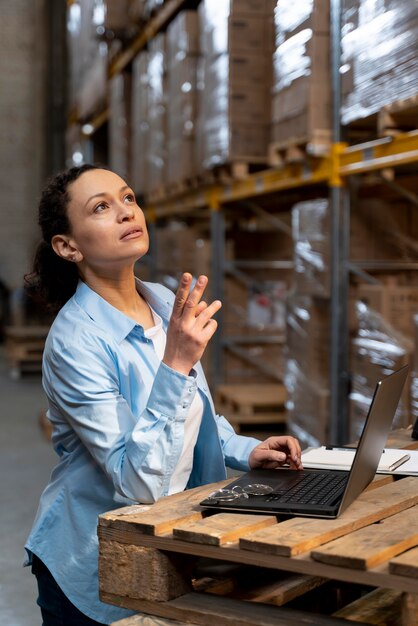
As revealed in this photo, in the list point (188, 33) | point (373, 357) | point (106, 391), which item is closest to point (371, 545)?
point (106, 391)

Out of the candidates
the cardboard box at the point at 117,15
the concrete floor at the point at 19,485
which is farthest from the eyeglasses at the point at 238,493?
the cardboard box at the point at 117,15

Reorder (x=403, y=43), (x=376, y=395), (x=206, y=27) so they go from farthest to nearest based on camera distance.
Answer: (x=206, y=27)
(x=403, y=43)
(x=376, y=395)

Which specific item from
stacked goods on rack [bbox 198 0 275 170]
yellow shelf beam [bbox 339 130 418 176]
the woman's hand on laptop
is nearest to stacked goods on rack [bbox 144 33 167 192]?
stacked goods on rack [bbox 198 0 275 170]

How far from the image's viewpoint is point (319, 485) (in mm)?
2252

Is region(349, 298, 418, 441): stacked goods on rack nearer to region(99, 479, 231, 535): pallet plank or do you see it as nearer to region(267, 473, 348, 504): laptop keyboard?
region(267, 473, 348, 504): laptop keyboard

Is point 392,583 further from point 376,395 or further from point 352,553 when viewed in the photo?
point 376,395

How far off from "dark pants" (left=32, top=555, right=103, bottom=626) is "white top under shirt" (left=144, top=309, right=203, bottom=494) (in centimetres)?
37

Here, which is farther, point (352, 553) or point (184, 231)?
point (184, 231)

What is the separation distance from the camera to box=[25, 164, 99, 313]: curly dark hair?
255 cm

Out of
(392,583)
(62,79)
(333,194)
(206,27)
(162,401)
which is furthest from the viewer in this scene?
(62,79)

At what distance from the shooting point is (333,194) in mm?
5566

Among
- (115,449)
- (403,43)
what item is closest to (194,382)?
(115,449)

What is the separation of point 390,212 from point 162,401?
12.8ft

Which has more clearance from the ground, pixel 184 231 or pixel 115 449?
pixel 184 231
